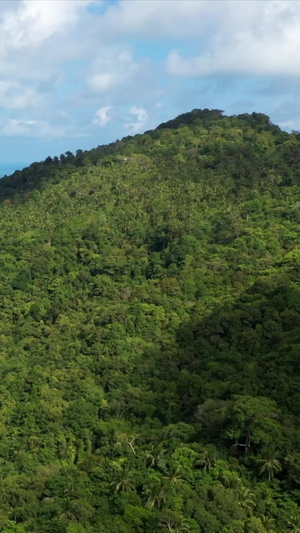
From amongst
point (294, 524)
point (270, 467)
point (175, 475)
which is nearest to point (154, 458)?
point (175, 475)

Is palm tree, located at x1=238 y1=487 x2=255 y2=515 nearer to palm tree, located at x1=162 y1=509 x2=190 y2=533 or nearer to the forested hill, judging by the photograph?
the forested hill

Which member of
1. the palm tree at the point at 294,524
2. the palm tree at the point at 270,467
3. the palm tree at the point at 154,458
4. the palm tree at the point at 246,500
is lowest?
the palm tree at the point at 294,524

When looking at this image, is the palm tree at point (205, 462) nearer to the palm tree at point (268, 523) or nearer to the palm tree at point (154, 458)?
the palm tree at point (154, 458)

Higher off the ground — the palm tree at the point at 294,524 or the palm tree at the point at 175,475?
the palm tree at the point at 175,475

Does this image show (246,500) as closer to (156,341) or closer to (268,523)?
(268,523)

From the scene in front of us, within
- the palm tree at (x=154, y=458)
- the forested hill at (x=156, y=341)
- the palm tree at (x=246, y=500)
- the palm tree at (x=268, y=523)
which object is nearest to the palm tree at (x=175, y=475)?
the forested hill at (x=156, y=341)

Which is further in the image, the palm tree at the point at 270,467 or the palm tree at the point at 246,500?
the palm tree at the point at 270,467

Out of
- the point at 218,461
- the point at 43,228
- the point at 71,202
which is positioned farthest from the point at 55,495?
the point at 71,202
